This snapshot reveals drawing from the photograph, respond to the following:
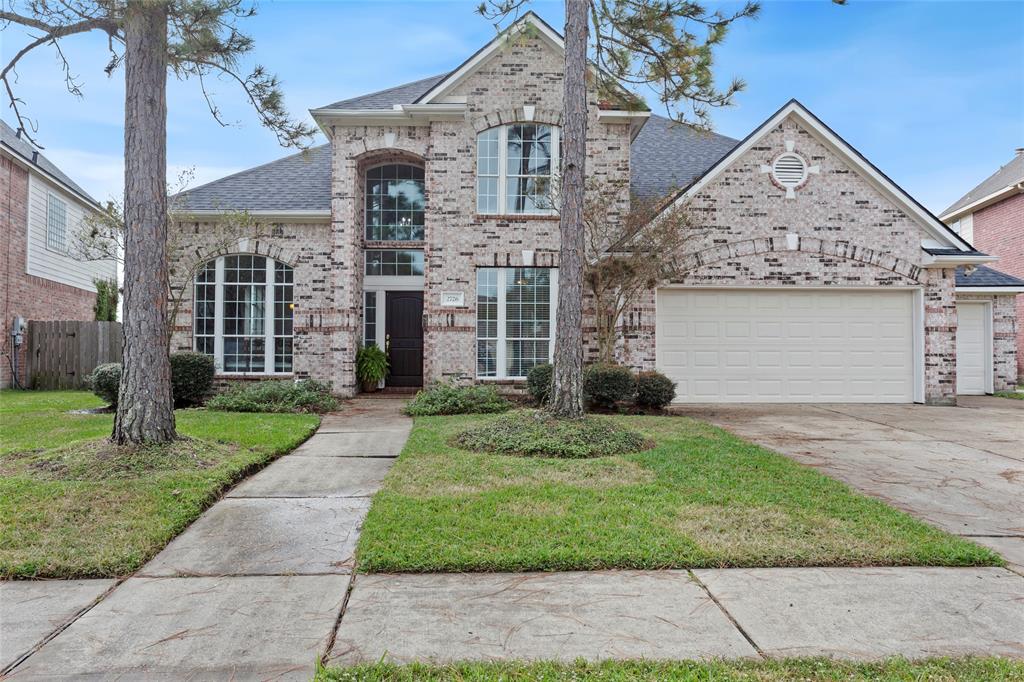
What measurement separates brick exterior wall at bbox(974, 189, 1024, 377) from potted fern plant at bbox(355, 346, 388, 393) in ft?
63.3

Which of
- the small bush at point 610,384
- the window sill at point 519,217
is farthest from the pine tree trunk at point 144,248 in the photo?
the window sill at point 519,217

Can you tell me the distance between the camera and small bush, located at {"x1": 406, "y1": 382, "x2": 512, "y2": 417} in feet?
33.9

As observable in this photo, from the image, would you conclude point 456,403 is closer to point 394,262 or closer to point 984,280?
point 394,262

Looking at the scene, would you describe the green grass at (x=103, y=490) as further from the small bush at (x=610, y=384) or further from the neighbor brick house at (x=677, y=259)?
the neighbor brick house at (x=677, y=259)

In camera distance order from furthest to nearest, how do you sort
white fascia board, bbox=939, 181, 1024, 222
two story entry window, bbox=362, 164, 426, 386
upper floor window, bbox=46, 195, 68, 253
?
white fascia board, bbox=939, 181, 1024, 222, upper floor window, bbox=46, 195, 68, 253, two story entry window, bbox=362, 164, 426, 386

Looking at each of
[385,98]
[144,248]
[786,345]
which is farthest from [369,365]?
[786,345]

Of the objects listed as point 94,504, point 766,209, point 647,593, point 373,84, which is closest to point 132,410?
point 94,504

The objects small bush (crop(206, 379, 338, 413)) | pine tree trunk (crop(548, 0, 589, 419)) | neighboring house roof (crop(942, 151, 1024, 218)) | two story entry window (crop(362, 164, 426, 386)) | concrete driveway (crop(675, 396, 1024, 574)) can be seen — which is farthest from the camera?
neighboring house roof (crop(942, 151, 1024, 218))

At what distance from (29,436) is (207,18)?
17.7ft

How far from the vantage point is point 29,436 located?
7.40 meters

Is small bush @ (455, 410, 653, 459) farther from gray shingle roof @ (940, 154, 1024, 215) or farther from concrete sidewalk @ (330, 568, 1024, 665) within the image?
gray shingle roof @ (940, 154, 1024, 215)

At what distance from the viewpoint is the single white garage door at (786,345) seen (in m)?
12.6

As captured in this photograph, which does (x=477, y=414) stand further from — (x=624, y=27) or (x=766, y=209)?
(x=766, y=209)

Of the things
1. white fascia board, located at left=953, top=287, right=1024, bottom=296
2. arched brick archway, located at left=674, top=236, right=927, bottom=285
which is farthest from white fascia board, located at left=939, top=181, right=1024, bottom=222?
arched brick archway, located at left=674, top=236, right=927, bottom=285
